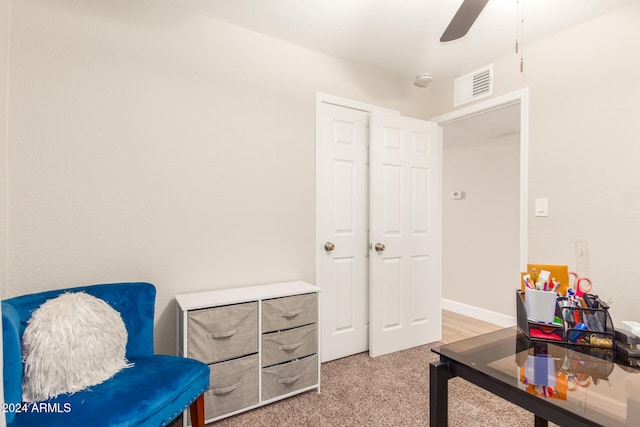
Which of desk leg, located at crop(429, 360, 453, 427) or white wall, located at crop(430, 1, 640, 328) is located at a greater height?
white wall, located at crop(430, 1, 640, 328)

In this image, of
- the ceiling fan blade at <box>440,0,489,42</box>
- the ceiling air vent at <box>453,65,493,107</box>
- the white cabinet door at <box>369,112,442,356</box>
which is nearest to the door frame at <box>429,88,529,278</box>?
the ceiling air vent at <box>453,65,493,107</box>

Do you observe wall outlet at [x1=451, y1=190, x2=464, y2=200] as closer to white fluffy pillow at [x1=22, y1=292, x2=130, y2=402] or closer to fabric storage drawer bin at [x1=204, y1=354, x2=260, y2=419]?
fabric storage drawer bin at [x1=204, y1=354, x2=260, y2=419]

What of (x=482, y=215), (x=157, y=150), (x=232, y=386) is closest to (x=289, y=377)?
(x=232, y=386)

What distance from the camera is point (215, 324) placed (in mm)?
1807

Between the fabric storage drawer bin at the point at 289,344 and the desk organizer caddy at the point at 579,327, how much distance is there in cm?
126

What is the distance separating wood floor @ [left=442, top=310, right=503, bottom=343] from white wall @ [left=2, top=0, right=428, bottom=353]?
5.64ft

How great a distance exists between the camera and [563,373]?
1029mm

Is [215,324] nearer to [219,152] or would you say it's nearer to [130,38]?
[219,152]

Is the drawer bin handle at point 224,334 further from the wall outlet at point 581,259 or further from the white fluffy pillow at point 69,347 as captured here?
the wall outlet at point 581,259

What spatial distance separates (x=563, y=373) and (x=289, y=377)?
58.7 inches

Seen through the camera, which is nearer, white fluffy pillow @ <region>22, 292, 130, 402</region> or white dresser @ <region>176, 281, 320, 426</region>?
white fluffy pillow @ <region>22, 292, 130, 402</region>

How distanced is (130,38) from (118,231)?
45.2 inches

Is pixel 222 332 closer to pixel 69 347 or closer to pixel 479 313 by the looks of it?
pixel 69 347

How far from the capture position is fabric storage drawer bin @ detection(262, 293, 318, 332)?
6.48 ft
